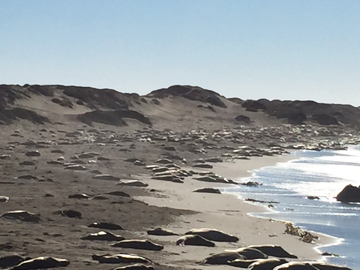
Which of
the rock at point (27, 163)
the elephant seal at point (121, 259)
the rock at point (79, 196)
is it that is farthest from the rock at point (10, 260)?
the rock at point (27, 163)

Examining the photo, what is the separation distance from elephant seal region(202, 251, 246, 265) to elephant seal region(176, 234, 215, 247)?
1.21 m

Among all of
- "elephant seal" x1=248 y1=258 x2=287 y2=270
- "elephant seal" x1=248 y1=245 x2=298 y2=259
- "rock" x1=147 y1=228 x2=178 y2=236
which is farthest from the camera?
"rock" x1=147 y1=228 x2=178 y2=236

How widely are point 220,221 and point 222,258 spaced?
5.01 meters

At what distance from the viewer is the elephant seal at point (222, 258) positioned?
9.69 m

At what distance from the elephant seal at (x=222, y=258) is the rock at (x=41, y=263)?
222 centimetres

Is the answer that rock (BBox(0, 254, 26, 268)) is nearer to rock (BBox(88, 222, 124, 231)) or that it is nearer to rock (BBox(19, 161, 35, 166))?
rock (BBox(88, 222, 124, 231))

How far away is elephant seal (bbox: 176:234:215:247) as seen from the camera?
11023 millimetres

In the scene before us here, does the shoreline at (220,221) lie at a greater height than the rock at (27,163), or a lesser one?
lesser

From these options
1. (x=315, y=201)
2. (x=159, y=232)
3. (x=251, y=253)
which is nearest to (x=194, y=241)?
(x=159, y=232)

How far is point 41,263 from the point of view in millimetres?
8445

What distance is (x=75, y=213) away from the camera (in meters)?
13.3

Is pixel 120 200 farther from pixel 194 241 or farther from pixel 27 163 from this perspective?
pixel 27 163

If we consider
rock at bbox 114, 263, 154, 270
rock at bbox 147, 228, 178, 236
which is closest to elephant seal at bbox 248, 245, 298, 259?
rock at bbox 147, 228, 178, 236

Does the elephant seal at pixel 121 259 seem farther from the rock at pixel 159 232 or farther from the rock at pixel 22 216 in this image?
the rock at pixel 22 216
